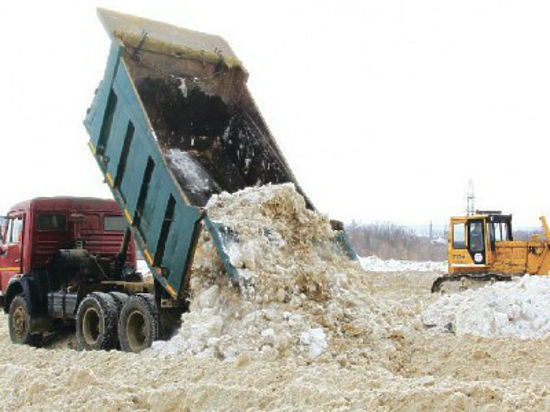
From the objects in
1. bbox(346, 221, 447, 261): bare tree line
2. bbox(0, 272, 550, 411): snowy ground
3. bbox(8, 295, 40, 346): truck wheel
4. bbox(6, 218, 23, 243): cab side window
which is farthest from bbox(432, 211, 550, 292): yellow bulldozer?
bbox(346, 221, 447, 261): bare tree line

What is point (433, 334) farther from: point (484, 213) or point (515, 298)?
point (484, 213)

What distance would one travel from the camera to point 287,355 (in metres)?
6.93

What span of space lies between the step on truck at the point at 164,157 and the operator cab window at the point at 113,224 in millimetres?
707

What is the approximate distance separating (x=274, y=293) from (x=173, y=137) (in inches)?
133

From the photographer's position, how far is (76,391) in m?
6.29

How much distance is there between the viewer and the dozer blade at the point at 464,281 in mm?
15594

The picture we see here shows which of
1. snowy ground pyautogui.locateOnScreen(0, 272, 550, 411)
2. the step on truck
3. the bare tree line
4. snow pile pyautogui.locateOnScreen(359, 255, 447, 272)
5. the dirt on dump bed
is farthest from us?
the bare tree line

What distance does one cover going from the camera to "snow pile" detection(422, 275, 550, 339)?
8766mm

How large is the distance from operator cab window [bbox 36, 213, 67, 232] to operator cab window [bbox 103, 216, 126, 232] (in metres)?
0.66

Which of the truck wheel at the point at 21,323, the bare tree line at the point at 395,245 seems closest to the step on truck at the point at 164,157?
the truck wheel at the point at 21,323

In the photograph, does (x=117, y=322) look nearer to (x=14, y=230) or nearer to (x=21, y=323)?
(x=21, y=323)

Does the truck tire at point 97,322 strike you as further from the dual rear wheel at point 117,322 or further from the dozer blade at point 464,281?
the dozer blade at point 464,281

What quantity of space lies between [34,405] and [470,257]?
12146mm

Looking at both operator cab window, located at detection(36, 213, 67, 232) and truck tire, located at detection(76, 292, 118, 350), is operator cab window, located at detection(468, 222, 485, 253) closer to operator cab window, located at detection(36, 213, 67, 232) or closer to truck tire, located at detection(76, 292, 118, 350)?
operator cab window, located at detection(36, 213, 67, 232)
